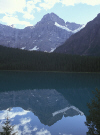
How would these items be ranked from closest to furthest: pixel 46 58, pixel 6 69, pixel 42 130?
1. pixel 42 130
2. pixel 6 69
3. pixel 46 58

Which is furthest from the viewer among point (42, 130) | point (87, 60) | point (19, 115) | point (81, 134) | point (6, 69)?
point (6, 69)

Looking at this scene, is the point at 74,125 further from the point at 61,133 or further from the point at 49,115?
the point at 49,115

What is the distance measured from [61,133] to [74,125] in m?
3.55

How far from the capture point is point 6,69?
167 m

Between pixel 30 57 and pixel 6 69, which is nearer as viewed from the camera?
pixel 6 69

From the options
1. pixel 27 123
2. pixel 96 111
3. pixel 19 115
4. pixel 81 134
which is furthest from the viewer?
pixel 19 115

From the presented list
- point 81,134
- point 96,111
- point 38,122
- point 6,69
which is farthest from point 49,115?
point 6,69

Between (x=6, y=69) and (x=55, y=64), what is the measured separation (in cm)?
5674

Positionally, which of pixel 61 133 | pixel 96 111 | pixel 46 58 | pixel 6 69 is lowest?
pixel 61 133

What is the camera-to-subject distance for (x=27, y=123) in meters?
20.5

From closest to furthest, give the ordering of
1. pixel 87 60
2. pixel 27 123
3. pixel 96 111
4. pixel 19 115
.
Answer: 1. pixel 96 111
2. pixel 27 123
3. pixel 19 115
4. pixel 87 60

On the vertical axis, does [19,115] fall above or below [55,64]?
below

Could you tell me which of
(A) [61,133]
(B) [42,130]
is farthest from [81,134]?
(B) [42,130]

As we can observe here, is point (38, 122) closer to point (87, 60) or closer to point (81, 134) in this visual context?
point (81, 134)
